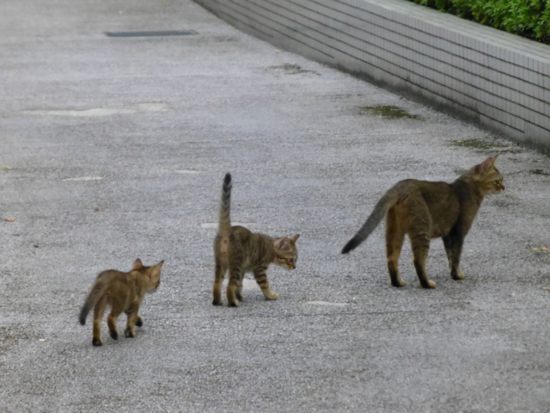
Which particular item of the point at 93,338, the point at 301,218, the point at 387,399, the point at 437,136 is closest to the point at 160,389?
the point at 93,338

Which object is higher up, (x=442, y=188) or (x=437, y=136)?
(x=442, y=188)

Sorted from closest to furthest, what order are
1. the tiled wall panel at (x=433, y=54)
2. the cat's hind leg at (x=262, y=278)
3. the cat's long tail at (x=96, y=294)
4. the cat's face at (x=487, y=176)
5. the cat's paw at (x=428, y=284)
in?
the cat's long tail at (x=96, y=294), the cat's hind leg at (x=262, y=278), the cat's paw at (x=428, y=284), the cat's face at (x=487, y=176), the tiled wall panel at (x=433, y=54)

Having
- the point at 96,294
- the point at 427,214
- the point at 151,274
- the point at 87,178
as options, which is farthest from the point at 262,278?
the point at 87,178

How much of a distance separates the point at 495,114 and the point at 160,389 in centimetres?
642

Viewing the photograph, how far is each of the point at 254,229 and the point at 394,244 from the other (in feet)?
5.07

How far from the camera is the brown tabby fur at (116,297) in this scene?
5023mm

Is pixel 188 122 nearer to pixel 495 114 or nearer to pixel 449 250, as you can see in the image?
pixel 495 114

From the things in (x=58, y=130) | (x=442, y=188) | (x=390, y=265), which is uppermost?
(x=442, y=188)

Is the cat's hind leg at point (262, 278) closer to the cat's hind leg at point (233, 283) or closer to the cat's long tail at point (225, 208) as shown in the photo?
the cat's hind leg at point (233, 283)

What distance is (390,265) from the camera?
19.9ft

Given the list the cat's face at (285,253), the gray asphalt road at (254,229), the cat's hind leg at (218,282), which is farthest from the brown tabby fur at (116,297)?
the cat's face at (285,253)

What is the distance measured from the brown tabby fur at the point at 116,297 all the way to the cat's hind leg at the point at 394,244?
1608 mm

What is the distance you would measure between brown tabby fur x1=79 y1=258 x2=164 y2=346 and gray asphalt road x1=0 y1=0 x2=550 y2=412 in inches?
4.9

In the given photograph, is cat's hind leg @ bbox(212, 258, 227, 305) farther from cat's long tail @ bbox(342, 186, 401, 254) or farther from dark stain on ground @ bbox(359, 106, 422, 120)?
dark stain on ground @ bbox(359, 106, 422, 120)
